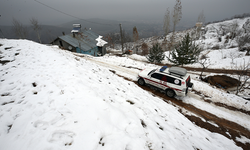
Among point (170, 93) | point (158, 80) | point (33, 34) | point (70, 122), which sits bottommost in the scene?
point (170, 93)

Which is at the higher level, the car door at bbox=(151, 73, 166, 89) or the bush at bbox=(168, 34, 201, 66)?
the bush at bbox=(168, 34, 201, 66)

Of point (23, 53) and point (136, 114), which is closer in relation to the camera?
point (136, 114)

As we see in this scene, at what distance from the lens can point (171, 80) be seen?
8.40 meters

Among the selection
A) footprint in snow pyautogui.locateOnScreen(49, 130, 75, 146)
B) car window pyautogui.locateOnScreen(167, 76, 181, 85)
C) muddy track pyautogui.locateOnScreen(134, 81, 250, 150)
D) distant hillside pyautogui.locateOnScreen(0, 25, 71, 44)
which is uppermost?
distant hillside pyautogui.locateOnScreen(0, 25, 71, 44)

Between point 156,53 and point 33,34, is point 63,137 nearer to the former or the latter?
point 156,53

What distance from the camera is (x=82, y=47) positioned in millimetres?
26859

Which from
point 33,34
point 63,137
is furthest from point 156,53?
point 33,34

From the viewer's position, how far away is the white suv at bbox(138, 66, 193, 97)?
8.06 metres

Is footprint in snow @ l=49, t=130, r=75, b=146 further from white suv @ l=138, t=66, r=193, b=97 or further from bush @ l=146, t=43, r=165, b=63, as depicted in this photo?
bush @ l=146, t=43, r=165, b=63

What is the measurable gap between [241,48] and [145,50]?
103 feet

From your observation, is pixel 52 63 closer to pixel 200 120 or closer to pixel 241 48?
pixel 200 120

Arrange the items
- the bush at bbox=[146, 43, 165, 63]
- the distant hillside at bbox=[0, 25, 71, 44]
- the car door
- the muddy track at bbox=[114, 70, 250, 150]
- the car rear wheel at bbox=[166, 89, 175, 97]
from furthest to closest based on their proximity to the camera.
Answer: the distant hillside at bbox=[0, 25, 71, 44]
the bush at bbox=[146, 43, 165, 63]
the car door
the car rear wheel at bbox=[166, 89, 175, 97]
the muddy track at bbox=[114, 70, 250, 150]

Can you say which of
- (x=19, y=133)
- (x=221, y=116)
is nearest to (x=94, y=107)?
(x=19, y=133)

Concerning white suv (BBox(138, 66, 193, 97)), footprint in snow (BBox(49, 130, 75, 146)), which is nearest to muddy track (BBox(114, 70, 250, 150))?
white suv (BBox(138, 66, 193, 97))
